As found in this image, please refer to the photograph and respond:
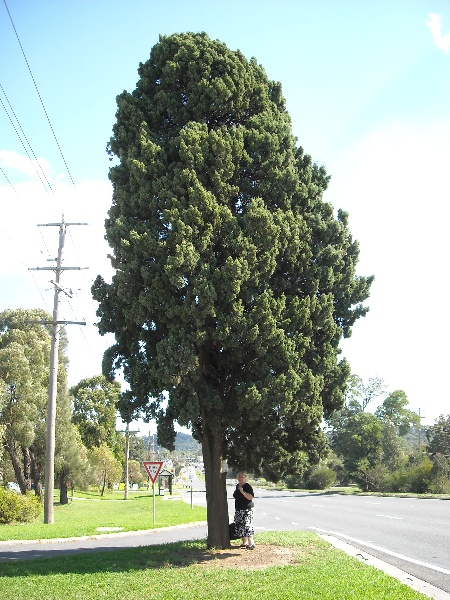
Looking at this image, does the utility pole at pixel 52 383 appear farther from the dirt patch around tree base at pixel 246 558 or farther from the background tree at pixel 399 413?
the background tree at pixel 399 413

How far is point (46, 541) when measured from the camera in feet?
51.9

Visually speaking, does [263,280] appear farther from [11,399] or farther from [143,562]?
[11,399]

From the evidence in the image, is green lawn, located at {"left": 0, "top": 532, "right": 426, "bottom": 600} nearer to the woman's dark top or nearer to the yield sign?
the woman's dark top

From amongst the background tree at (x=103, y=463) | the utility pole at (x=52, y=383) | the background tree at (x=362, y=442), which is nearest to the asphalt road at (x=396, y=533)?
the utility pole at (x=52, y=383)

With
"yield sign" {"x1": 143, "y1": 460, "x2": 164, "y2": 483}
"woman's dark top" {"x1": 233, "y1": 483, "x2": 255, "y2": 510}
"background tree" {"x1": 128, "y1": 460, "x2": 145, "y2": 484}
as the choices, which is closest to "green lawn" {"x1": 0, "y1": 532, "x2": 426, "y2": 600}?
"woman's dark top" {"x1": 233, "y1": 483, "x2": 255, "y2": 510}

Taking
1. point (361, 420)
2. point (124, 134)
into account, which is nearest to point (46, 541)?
point (124, 134)

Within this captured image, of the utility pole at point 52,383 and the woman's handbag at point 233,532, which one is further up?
the utility pole at point 52,383

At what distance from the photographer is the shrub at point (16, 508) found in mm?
21922

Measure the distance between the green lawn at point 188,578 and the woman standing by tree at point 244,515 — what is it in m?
0.78

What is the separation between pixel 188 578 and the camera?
8.92 m

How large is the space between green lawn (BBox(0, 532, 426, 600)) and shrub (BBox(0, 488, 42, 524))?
38.6 feet

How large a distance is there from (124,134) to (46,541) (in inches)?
439

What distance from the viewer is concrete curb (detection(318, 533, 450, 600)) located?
25.5 ft

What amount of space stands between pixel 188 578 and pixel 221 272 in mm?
5266
